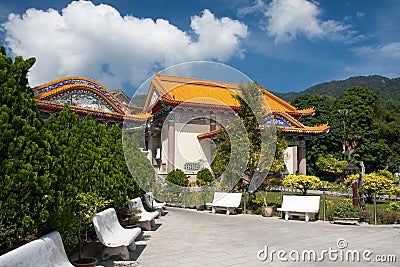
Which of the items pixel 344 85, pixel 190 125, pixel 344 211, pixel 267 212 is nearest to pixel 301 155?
pixel 190 125

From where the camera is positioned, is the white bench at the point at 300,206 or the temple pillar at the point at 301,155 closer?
the white bench at the point at 300,206

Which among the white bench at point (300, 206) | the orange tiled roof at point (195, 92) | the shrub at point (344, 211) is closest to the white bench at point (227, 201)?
the white bench at point (300, 206)

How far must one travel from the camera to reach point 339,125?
28.2m

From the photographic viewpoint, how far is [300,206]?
9445 mm

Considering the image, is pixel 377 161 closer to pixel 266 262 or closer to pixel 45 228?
pixel 266 262

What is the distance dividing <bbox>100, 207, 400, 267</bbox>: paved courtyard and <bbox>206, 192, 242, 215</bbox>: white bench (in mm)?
2008

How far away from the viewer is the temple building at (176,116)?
49.9 feet

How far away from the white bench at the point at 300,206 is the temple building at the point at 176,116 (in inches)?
231

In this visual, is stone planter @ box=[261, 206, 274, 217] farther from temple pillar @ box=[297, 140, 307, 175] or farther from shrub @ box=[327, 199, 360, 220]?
temple pillar @ box=[297, 140, 307, 175]

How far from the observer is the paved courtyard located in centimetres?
495

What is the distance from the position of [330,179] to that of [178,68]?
64.8 feet

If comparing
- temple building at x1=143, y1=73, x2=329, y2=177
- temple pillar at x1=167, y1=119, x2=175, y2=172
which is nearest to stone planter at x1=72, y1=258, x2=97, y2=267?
temple building at x1=143, y1=73, x2=329, y2=177

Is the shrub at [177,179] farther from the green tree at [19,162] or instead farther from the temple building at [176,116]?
the green tree at [19,162]

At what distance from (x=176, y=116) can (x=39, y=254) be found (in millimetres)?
14735
